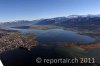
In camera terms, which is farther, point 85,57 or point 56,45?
point 56,45

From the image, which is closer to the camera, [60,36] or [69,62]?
[69,62]

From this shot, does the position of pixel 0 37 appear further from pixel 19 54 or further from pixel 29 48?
pixel 19 54

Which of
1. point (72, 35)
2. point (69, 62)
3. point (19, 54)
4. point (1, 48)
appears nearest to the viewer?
point (69, 62)

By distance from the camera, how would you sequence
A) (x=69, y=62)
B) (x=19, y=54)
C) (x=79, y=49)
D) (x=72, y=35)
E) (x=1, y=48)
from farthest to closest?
(x=72, y=35)
(x=1, y=48)
(x=79, y=49)
(x=19, y=54)
(x=69, y=62)

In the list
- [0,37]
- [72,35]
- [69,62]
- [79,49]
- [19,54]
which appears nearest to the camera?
[69,62]

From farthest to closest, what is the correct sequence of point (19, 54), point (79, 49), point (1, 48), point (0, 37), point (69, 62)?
point (0, 37) < point (1, 48) < point (79, 49) < point (19, 54) < point (69, 62)

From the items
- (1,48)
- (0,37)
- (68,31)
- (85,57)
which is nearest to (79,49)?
(85,57)

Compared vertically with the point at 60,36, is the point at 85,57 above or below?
below

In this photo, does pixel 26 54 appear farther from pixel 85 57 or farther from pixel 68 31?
pixel 68 31

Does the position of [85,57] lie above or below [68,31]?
below

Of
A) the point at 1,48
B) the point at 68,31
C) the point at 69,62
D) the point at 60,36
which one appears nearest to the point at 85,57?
the point at 69,62
